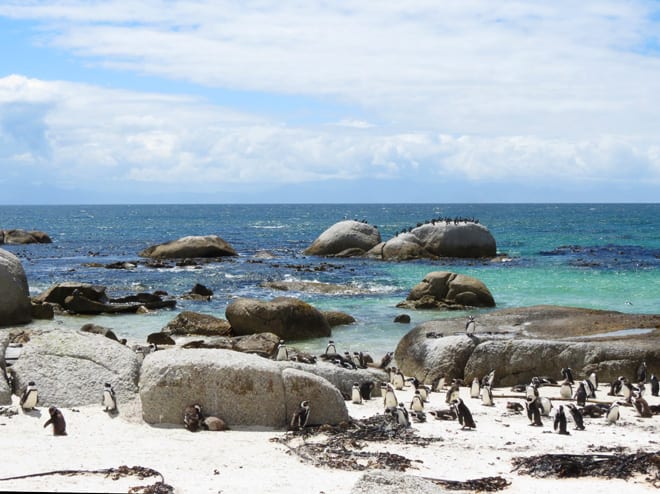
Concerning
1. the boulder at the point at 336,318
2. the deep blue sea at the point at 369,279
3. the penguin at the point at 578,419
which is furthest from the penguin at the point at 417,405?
the boulder at the point at 336,318

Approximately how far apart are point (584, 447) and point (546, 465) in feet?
5.10

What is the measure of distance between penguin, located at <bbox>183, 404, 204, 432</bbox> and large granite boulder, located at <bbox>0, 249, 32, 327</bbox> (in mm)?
15073

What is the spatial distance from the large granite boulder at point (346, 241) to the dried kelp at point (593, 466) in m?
37.9

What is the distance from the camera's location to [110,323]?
88.4ft

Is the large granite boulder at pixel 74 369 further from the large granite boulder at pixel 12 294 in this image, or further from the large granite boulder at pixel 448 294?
the large granite boulder at pixel 448 294

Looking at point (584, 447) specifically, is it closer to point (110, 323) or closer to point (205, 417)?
point (205, 417)

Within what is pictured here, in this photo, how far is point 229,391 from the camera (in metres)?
12.2

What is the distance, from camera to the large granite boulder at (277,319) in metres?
23.5

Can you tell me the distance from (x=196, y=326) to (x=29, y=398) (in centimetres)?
1204

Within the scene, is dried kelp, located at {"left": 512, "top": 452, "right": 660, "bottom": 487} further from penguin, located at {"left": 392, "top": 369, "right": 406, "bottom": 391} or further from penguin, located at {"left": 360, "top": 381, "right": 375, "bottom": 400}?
penguin, located at {"left": 392, "top": 369, "right": 406, "bottom": 391}

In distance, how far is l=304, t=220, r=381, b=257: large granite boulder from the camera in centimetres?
4875

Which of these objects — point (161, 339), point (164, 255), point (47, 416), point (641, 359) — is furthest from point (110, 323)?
point (164, 255)

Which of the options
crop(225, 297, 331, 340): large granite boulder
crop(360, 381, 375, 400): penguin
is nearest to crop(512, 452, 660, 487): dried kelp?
crop(360, 381, 375, 400): penguin

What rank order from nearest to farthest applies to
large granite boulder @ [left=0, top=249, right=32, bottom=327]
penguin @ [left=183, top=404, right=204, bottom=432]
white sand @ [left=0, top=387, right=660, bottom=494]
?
white sand @ [left=0, top=387, right=660, bottom=494] < penguin @ [left=183, top=404, right=204, bottom=432] < large granite boulder @ [left=0, top=249, right=32, bottom=327]
